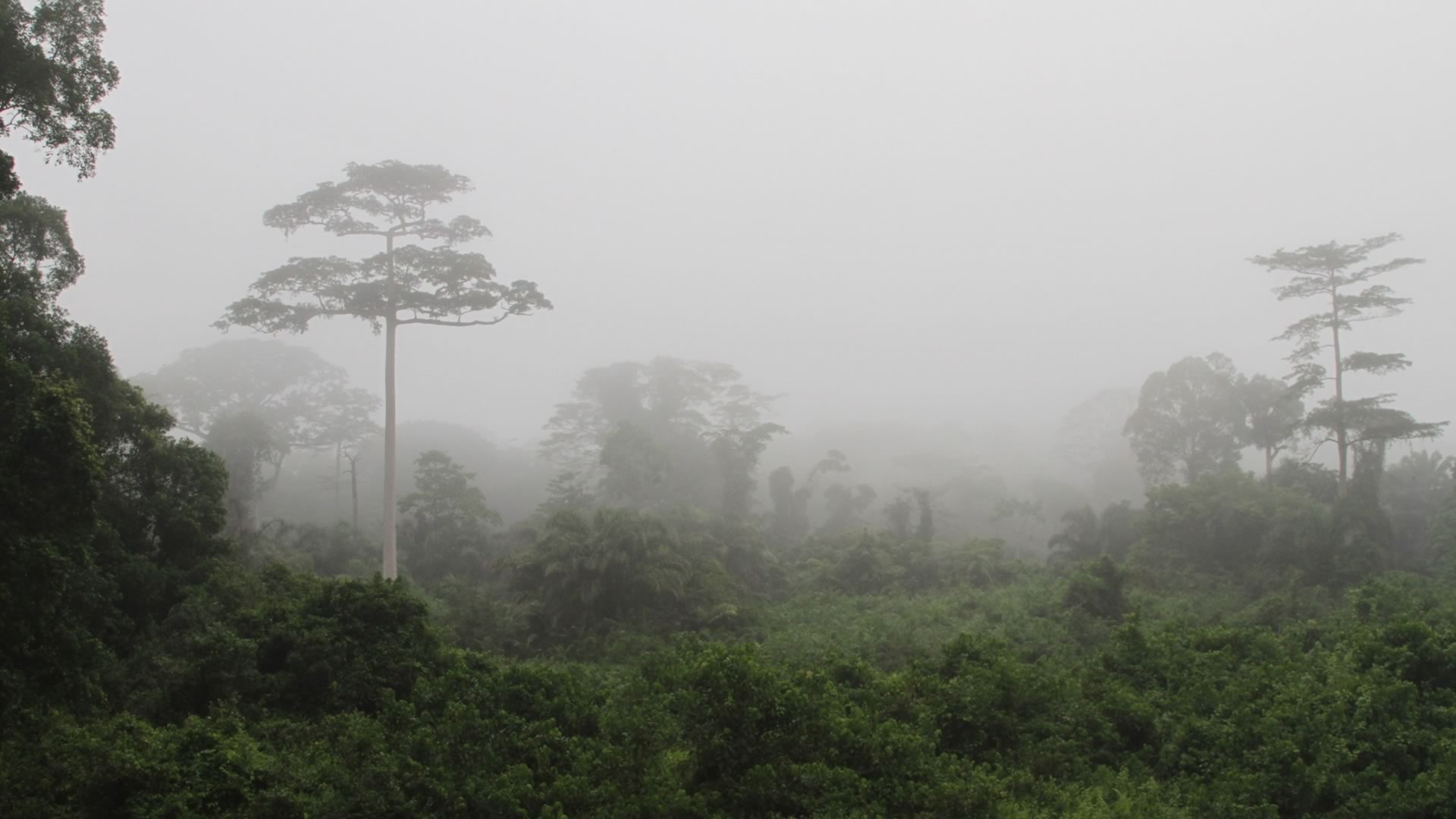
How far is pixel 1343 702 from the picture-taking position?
8.89 m

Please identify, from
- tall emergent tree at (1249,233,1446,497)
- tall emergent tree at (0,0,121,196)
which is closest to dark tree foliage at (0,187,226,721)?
tall emergent tree at (0,0,121,196)

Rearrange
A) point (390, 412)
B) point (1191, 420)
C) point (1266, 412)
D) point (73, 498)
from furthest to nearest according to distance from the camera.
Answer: point (1191, 420)
point (1266, 412)
point (390, 412)
point (73, 498)

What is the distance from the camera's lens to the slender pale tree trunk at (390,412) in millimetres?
20359

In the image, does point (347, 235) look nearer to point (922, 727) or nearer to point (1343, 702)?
point (922, 727)

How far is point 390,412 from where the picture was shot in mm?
21703

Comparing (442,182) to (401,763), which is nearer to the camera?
(401,763)

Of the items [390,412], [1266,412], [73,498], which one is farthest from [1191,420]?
[73,498]

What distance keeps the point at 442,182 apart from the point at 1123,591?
65.6ft

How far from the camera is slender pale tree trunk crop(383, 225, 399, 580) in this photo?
2036cm

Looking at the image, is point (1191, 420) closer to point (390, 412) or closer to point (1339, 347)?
point (1339, 347)

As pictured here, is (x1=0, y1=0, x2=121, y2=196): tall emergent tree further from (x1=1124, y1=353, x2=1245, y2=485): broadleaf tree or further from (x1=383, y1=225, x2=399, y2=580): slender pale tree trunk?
(x1=1124, y1=353, x2=1245, y2=485): broadleaf tree

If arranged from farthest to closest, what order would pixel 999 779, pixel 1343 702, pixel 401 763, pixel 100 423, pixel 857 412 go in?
pixel 857 412
pixel 100 423
pixel 1343 702
pixel 999 779
pixel 401 763

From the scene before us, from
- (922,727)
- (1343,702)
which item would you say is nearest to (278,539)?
(922,727)

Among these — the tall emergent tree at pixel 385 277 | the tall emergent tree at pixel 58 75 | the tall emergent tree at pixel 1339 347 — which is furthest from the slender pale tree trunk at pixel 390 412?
the tall emergent tree at pixel 1339 347
